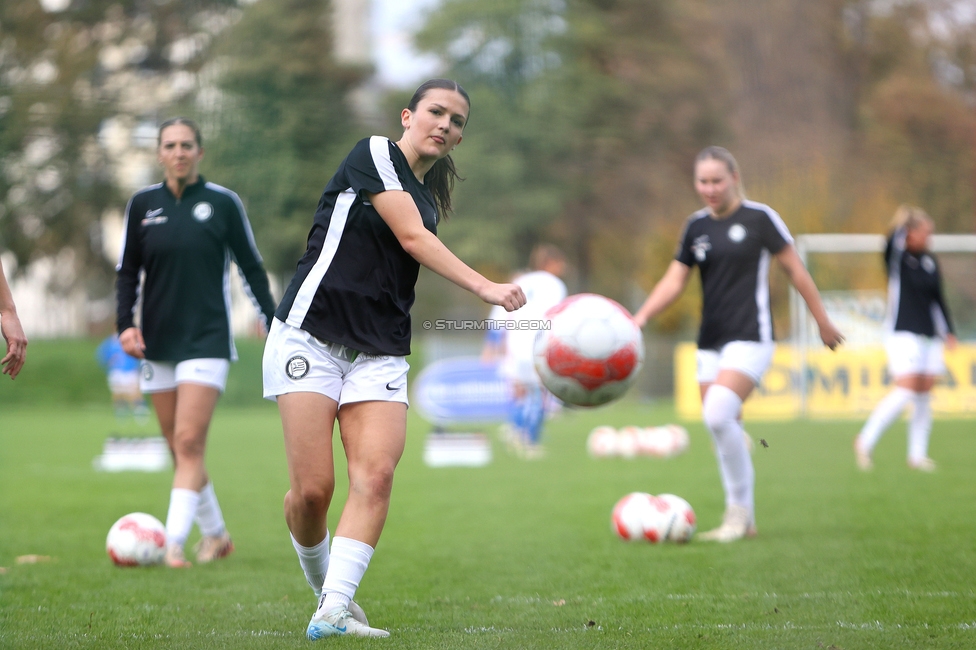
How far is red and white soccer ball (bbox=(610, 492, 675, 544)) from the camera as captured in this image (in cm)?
648

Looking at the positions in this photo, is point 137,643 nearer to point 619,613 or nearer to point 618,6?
point 619,613

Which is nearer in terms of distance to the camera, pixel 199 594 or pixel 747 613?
pixel 747 613

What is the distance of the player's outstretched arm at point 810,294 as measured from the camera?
245 inches

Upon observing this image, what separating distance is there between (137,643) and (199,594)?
109 cm

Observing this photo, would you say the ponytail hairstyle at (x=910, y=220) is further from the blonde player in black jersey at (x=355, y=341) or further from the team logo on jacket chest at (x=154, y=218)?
the blonde player in black jersey at (x=355, y=341)

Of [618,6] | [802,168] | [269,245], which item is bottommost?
[269,245]

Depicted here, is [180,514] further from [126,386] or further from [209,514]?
[126,386]

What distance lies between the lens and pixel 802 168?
33.6 meters

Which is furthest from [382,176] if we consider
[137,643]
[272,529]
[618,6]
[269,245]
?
[618,6]

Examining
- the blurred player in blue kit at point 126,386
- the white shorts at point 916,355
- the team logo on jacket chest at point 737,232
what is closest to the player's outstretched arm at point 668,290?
the team logo on jacket chest at point 737,232

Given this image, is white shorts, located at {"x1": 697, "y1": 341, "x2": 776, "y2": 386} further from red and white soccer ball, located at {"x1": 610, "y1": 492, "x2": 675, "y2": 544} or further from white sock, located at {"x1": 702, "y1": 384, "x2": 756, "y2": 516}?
red and white soccer ball, located at {"x1": 610, "y1": 492, "x2": 675, "y2": 544}

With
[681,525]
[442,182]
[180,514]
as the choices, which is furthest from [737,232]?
[180,514]

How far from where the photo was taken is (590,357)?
4.65 m

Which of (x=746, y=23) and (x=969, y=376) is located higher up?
(x=746, y=23)
